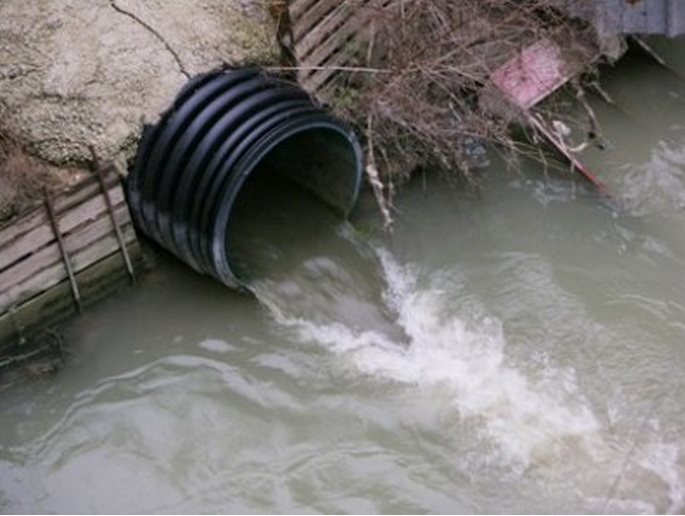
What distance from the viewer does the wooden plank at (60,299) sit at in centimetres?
566

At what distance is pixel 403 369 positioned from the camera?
573 centimetres

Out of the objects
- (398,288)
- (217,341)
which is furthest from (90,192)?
(398,288)

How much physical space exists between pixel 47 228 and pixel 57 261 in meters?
0.22

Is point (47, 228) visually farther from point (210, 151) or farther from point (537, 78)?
point (537, 78)

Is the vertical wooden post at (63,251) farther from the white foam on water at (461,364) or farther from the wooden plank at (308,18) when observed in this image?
the wooden plank at (308,18)

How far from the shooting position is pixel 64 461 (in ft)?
17.6

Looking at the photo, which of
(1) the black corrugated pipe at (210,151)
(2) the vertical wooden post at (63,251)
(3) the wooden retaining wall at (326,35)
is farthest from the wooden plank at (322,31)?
(2) the vertical wooden post at (63,251)

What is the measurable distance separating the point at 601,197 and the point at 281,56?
7.06 ft

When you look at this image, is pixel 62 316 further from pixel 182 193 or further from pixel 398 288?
pixel 398 288

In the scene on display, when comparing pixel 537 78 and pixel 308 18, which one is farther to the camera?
pixel 537 78

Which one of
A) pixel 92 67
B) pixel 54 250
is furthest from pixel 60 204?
pixel 92 67

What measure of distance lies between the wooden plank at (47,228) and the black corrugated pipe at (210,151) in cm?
19

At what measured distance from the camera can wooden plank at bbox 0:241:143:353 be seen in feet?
18.6

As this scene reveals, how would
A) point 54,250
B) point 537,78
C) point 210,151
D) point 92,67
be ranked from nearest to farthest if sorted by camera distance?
point 210,151 < point 54,250 < point 92,67 < point 537,78
